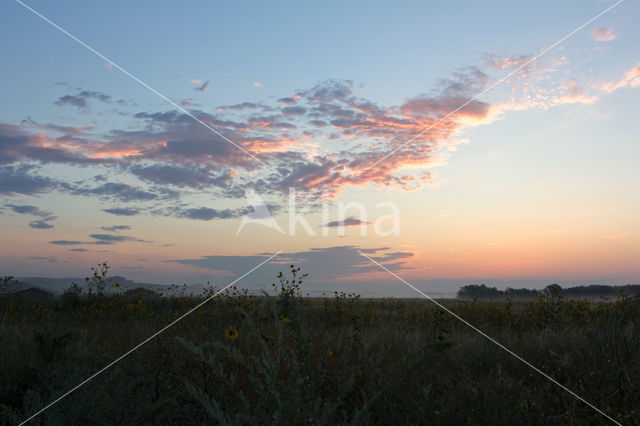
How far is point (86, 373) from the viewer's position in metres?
4.62

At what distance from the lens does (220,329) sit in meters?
8.16

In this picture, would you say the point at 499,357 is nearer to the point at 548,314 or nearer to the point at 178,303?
the point at 548,314

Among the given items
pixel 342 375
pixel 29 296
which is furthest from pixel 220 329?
pixel 29 296

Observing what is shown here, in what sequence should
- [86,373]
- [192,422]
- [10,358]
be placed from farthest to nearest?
[10,358]
[86,373]
[192,422]

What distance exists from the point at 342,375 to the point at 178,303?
8.35 meters

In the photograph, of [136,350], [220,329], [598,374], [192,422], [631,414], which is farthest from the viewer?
[220,329]

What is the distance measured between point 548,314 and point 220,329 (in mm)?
7101

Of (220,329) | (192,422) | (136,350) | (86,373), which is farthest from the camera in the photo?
(220,329)

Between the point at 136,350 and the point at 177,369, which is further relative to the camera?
the point at 136,350

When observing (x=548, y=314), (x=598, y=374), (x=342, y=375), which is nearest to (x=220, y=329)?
(x=342, y=375)

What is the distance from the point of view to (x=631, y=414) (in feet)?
12.1

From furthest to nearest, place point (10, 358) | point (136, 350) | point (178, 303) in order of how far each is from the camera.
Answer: point (178, 303) → point (136, 350) → point (10, 358)

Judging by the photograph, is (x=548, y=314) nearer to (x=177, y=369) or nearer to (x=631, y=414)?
(x=631, y=414)

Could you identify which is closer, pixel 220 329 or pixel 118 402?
pixel 118 402
